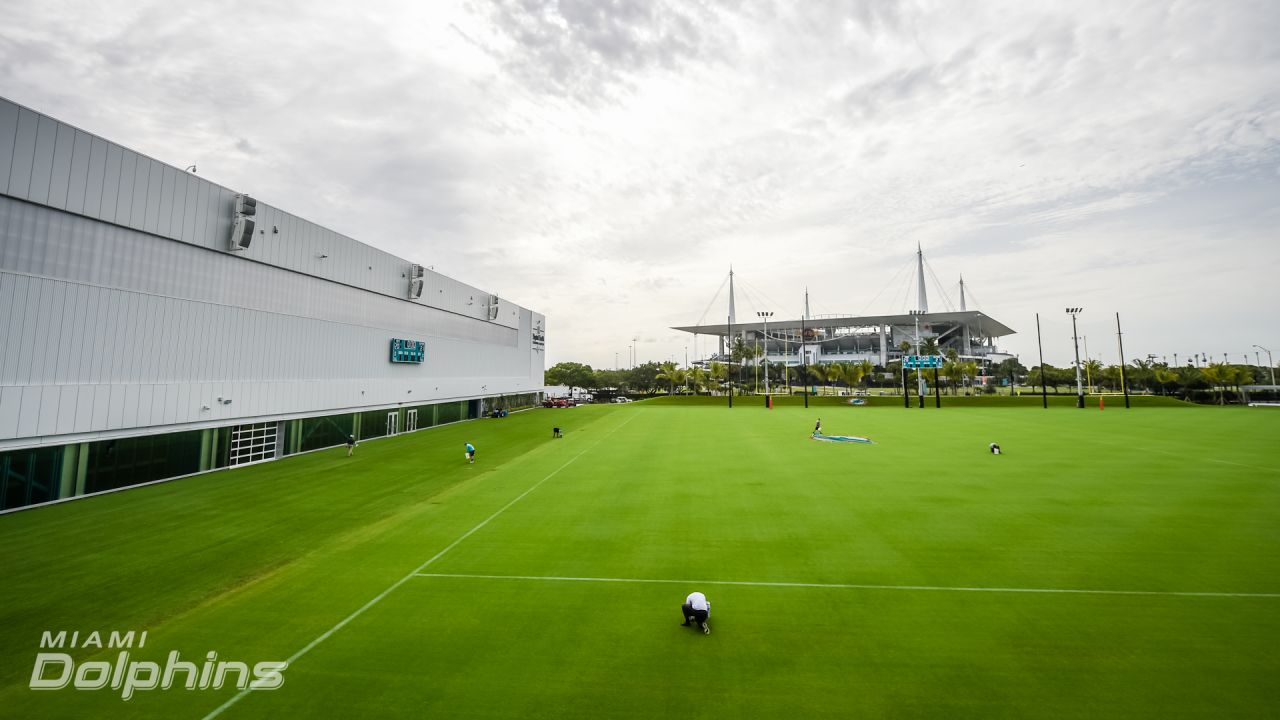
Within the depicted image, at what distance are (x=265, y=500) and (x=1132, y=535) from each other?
3141 centimetres

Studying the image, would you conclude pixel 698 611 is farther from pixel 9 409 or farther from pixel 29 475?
pixel 29 475

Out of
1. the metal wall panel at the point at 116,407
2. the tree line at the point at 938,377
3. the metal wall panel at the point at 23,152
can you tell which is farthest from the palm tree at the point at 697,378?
the metal wall panel at the point at 23,152

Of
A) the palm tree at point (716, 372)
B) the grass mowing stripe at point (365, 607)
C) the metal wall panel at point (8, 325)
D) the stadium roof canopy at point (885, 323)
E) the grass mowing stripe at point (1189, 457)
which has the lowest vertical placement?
the grass mowing stripe at point (365, 607)

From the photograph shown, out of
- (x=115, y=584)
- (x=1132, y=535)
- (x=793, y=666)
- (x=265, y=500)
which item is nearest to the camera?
(x=793, y=666)

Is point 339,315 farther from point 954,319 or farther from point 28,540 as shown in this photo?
point 954,319

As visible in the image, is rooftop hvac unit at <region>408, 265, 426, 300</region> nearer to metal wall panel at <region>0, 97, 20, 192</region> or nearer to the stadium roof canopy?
metal wall panel at <region>0, 97, 20, 192</region>

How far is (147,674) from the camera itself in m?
8.32

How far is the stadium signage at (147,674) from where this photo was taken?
7992 millimetres

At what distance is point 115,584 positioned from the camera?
38.8 ft

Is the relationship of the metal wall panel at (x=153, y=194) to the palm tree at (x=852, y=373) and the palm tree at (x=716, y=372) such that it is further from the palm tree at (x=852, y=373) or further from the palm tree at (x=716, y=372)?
the palm tree at (x=716, y=372)

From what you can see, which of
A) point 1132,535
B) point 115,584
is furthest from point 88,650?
point 1132,535

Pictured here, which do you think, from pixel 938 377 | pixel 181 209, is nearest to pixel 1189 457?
pixel 181 209

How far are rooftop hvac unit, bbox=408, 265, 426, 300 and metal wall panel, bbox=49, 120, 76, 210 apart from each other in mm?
25733

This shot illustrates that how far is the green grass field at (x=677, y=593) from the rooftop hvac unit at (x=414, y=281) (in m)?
26.4
